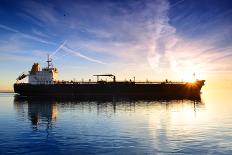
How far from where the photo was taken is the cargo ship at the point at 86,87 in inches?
4579

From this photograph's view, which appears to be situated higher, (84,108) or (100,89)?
(100,89)

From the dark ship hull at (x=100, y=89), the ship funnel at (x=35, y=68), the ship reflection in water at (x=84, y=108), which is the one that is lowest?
the ship reflection in water at (x=84, y=108)

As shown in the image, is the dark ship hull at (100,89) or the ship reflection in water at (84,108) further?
the dark ship hull at (100,89)

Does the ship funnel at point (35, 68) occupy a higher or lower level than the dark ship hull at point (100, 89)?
higher

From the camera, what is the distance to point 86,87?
118 m

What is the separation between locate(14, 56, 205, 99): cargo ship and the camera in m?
116

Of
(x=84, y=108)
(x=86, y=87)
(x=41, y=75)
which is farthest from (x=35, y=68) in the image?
(x=84, y=108)

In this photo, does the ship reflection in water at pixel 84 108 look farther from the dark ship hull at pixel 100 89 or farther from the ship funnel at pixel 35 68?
the ship funnel at pixel 35 68

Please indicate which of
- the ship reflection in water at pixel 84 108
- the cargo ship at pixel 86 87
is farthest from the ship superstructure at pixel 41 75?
the ship reflection in water at pixel 84 108

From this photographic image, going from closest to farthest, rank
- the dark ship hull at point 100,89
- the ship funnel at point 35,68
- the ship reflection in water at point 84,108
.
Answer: the ship reflection in water at point 84,108 < the dark ship hull at point 100,89 < the ship funnel at point 35,68

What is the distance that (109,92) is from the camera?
117000 mm

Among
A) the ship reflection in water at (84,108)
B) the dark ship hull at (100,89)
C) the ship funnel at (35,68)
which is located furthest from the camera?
the ship funnel at (35,68)

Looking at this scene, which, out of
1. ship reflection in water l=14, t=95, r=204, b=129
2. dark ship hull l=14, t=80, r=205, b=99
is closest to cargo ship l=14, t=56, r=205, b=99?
dark ship hull l=14, t=80, r=205, b=99

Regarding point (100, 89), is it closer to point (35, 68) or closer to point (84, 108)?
point (35, 68)
